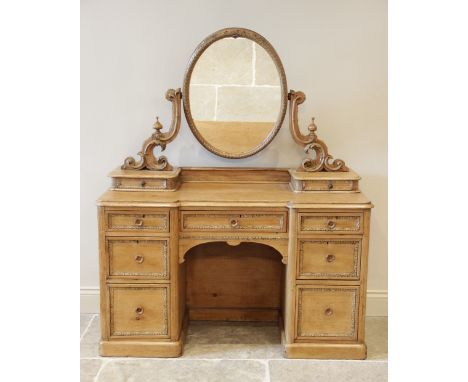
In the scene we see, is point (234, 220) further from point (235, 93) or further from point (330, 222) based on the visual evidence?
point (235, 93)

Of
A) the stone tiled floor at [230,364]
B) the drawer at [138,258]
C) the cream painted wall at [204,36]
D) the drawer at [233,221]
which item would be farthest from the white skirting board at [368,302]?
the drawer at [233,221]

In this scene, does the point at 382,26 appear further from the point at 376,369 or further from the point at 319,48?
the point at 376,369

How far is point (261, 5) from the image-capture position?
270 cm

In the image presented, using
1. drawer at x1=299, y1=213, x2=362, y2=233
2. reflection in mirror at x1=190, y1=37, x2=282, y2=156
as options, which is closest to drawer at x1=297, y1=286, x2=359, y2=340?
drawer at x1=299, y1=213, x2=362, y2=233

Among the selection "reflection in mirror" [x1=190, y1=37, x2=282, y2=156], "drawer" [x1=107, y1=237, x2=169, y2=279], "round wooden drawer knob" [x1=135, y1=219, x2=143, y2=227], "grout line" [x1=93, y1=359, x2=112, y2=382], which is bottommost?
"grout line" [x1=93, y1=359, x2=112, y2=382]

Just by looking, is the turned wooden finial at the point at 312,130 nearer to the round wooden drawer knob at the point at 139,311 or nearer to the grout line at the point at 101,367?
the round wooden drawer knob at the point at 139,311

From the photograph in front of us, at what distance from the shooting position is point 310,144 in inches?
104

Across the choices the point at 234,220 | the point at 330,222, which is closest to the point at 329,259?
the point at 330,222

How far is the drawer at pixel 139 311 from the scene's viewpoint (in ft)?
7.99

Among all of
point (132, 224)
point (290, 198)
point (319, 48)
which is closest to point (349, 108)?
point (319, 48)

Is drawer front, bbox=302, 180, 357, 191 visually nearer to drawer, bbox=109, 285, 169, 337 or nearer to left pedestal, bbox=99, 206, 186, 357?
left pedestal, bbox=99, 206, 186, 357

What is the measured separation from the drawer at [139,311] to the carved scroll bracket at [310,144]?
95 centimetres

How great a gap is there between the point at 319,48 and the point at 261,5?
1.23 ft

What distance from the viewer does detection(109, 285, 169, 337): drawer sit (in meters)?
2.44
